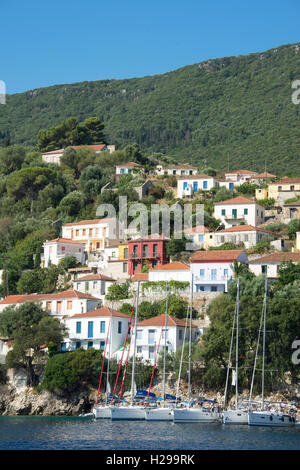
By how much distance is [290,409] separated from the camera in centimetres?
5016

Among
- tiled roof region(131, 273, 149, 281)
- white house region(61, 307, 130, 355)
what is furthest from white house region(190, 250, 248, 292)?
white house region(61, 307, 130, 355)

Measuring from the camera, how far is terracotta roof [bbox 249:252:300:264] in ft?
222

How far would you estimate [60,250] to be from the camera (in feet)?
269

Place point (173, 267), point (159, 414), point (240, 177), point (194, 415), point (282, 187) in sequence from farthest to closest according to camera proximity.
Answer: point (240, 177)
point (282, 187)
point (173, 267)
point (159, 414)
point (194, 415)

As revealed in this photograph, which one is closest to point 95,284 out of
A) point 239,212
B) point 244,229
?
point 244,229

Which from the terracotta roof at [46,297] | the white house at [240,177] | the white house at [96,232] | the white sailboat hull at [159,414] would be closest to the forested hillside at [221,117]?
the white house at [240,177]

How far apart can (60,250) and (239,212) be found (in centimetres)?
1898

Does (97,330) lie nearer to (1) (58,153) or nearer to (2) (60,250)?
(2) (60,250)

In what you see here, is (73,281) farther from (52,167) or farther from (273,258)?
(52,167)

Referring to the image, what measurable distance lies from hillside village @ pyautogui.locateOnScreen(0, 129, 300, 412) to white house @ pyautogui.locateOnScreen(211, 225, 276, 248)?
0.10m

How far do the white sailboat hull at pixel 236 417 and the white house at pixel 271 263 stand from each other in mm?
20856

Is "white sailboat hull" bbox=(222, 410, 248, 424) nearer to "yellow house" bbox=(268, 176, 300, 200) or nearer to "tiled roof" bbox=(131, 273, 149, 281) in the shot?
"tiled roof" bbox=(131, 273, 149, 281)

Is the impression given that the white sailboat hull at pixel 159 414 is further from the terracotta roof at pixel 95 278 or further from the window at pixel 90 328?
the terracotta roof at pixel 95 278

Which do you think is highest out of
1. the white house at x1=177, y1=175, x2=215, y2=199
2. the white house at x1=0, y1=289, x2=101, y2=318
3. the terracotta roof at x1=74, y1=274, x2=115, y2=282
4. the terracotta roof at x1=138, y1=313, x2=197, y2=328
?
the white house at x1=177, y1=175, x2=215, y2=199
